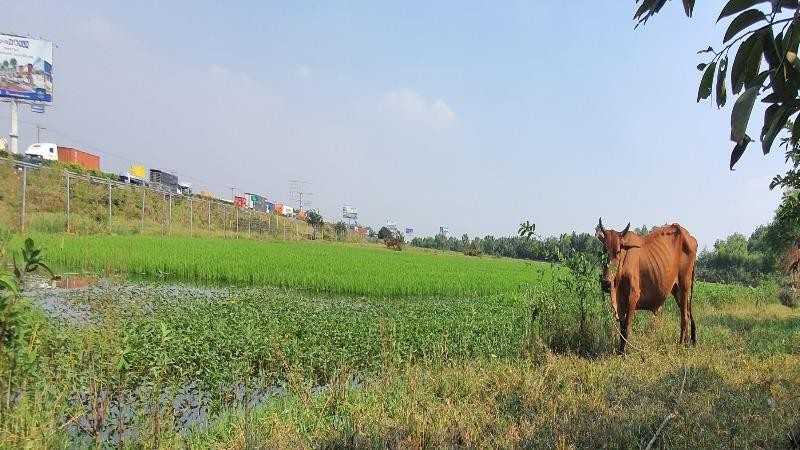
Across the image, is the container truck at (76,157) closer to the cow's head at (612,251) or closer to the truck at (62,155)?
the truck at (62,155)

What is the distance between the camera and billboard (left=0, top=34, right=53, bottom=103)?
2733 centimetres

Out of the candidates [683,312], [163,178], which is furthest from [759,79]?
[163,178]

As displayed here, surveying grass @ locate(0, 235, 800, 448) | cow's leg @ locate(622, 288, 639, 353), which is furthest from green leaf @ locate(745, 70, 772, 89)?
cow's leg @ locate(622, 288, 639, 353)

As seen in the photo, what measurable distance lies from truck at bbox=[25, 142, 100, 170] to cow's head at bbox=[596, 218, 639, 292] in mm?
29334

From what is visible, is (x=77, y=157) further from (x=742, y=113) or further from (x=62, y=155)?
(x=742, y=113)

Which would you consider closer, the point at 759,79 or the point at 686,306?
the point at 759,79

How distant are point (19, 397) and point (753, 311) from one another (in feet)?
37.2

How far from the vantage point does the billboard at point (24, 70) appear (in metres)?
27.3

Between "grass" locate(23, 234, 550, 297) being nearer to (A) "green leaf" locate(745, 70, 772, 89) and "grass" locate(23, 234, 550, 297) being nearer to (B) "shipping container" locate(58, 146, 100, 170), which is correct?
(A) "green leaf" locate(745, 70, 772, 89)

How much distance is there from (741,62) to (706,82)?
143 mm

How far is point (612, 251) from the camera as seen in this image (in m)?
4.53

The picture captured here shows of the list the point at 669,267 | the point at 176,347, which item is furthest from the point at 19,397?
the point at 669,267

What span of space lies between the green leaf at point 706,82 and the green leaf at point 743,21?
11 centimetres

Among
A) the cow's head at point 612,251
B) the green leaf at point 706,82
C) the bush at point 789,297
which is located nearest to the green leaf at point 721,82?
the green leaf at point 706,82
